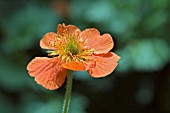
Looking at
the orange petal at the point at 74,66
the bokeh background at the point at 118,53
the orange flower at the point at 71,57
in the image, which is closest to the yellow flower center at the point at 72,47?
the orange flower at the point at 71,57

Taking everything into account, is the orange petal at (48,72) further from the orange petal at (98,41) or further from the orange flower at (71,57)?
the orange petal at (98,41)

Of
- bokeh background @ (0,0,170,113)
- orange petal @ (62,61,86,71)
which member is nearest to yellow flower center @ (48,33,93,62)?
orange petal @ (62,61,86,71)

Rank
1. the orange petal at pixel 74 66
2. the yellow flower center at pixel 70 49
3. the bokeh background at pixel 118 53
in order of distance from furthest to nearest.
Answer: the bokeh background at pixel 118 53 → the yellow flower center at pixel 70 49 → the orange petal at pixel 74 66

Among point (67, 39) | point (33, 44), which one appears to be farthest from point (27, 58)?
point (67, 39)

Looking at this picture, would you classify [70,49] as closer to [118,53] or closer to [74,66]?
[74,66]

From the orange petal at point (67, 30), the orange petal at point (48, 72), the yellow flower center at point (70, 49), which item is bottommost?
the orange petal at point (48, 72)

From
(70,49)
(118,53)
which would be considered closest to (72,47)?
(70,49)

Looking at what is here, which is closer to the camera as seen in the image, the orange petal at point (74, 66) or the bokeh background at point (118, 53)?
the orange petal at point (74, 66)
